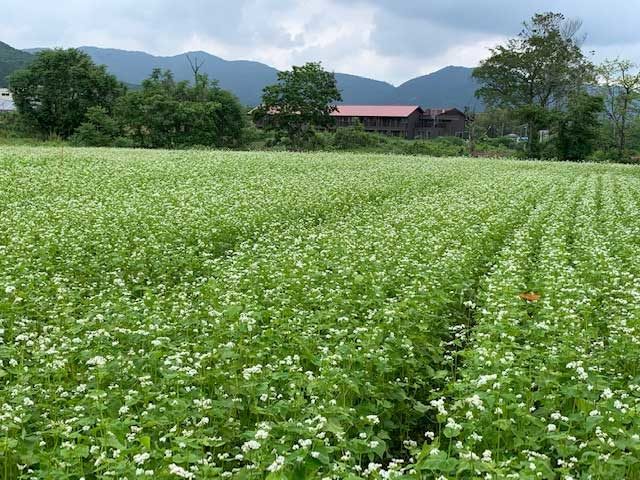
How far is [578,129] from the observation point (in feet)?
207

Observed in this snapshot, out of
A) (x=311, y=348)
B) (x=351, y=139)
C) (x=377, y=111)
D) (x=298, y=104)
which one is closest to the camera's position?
(x=311, y=348)

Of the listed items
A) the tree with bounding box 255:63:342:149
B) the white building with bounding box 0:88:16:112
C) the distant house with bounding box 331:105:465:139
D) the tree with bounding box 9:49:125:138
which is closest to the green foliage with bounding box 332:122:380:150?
the tree with bounding box 255:63:342:149

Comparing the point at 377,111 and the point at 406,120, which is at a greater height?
the point at 377,111

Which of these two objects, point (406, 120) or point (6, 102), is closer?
point (6, 102)

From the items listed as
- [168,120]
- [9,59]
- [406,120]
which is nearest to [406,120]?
[406,120]

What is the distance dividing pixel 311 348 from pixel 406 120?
96262 millimetres

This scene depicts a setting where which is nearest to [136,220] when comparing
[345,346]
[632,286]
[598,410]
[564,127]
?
[345,346]

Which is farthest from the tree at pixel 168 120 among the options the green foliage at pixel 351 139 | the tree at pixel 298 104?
the green foliage at pixel 351 139

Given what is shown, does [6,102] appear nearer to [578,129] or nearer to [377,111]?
[377,111]

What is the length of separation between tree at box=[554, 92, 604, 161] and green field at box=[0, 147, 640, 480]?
174 feet

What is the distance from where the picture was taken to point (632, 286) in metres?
9.11

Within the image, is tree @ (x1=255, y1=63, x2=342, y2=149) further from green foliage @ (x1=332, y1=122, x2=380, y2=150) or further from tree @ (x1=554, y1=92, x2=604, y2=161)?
tree @ (x1=554, y1=92, x2=604, y2=161)

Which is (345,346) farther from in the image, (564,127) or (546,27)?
(546,27)

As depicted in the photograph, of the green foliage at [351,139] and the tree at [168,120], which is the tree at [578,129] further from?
the tree at [168,120]
